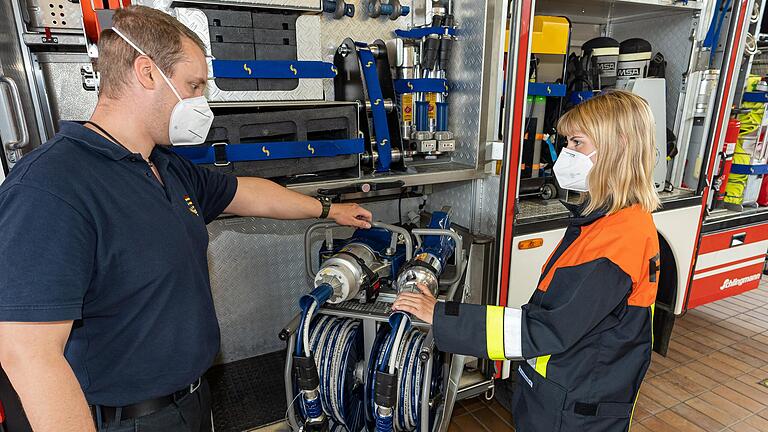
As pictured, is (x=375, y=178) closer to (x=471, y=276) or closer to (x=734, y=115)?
(x=471, y=276)

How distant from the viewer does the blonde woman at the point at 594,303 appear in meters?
1.33

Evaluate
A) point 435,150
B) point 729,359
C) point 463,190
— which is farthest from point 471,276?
point 729,359

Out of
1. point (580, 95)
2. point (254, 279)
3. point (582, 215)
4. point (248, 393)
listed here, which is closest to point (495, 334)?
point (582, 215)

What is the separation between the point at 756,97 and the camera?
3414 millimetres

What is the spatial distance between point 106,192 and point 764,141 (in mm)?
4422

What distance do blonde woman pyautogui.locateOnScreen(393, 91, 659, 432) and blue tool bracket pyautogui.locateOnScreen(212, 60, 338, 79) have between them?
4.32 ft

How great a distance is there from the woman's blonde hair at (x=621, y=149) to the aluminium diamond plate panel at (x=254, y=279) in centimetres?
193

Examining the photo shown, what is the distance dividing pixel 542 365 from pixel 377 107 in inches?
60.0

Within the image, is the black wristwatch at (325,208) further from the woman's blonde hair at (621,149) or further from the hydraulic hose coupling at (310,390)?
the woman's blonde hair at (621,149)

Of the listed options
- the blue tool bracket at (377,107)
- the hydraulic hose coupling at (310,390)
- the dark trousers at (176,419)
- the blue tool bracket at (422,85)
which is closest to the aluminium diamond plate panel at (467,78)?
the blue tool bracket at (422,85)

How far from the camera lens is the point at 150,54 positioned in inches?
47.6

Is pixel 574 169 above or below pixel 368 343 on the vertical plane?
above

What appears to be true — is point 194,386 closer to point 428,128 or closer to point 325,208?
point 325,208

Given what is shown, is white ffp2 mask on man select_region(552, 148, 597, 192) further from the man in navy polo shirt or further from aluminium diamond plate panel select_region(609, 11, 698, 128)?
aluminium diamond plate panel select_region(609, 11, 698, 128)
